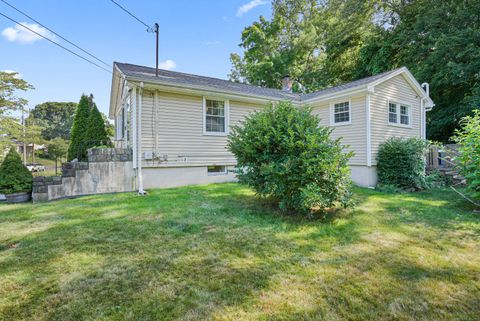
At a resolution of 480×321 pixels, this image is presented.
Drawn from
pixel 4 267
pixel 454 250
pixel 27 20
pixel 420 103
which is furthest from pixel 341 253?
pixel 27 20

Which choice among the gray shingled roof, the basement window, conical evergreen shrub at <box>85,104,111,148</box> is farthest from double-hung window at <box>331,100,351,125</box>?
conical evergreen shrub at <box>85,104,111,148</box>

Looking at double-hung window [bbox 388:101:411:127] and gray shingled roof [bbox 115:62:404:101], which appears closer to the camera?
gray shingled roof [bbox 115:62:404:101]

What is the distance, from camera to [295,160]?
4457mm

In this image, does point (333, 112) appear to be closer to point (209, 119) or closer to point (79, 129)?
point (209, 119)

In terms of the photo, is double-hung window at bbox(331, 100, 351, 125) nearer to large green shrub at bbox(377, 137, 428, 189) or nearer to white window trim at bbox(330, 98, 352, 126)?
white window trim at bbox(330, 98, 352, 126)

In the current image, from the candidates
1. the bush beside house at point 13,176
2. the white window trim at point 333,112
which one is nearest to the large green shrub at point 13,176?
the bush beside house at point 13,176

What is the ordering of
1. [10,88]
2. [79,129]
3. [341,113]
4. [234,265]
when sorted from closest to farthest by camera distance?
[234,265]
[341,113]
[79,129]
[10,88]

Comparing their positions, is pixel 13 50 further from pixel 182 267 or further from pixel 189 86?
pixel 182 267

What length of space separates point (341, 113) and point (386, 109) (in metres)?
1.59

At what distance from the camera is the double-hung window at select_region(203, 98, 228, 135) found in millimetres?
8461

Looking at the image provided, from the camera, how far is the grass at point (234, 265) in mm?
2111

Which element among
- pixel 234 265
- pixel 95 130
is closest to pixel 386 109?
pixel 234 265

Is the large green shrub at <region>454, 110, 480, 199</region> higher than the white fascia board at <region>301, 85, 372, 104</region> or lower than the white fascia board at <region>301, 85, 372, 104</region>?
lower

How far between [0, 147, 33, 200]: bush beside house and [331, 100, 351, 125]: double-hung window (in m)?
10.7
